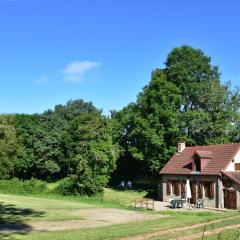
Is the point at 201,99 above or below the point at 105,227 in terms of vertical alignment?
above

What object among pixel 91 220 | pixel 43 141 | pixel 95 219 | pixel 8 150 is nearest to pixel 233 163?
pixel 95 219

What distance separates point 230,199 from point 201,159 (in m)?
5.21

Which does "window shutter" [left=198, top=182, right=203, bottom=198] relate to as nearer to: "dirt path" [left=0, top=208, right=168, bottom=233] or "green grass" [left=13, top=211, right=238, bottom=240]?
"dirt path" [left=0, top=208, right=168, bottom=233]

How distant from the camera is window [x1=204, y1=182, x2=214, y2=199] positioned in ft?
139

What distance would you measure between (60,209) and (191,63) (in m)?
29.8

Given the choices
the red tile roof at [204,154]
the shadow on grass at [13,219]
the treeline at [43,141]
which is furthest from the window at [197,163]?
the treeline at [43,141]

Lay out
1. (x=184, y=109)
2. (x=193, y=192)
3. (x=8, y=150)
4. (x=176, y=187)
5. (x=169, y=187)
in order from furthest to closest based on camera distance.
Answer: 1. (x=8, y=150)
2. (x=184, y=109)
3. (x=169, y=187)
4. (x=176, y=187)
5. (x=193, y=192)

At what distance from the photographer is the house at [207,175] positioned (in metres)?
41.2

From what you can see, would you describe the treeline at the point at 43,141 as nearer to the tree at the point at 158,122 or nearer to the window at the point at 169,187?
the tree at the point at 158,122

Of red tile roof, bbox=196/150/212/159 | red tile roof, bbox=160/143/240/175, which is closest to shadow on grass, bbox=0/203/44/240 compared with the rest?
red tile roof, bbox=160/143/240/175

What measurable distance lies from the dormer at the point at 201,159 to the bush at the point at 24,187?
62.6ft

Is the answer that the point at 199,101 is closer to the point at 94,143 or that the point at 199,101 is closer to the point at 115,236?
the point at 94,143

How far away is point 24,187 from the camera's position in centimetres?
5609

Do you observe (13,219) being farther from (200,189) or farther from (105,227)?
(200,189)
